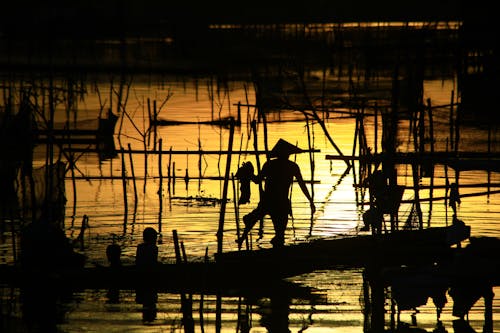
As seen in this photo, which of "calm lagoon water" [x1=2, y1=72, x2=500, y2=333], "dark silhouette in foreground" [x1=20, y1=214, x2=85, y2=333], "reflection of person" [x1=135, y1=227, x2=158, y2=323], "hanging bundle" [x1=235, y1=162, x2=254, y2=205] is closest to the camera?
"calm lagoon water" [x1=2, y1=72, x2=500, y2=333]

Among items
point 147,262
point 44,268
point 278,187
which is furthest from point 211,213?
point 44,268

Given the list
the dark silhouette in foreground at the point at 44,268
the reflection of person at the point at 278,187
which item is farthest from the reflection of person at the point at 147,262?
the reflection of person at the point at 278,187

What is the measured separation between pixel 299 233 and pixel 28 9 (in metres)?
31.2

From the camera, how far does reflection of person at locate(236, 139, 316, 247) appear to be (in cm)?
1198

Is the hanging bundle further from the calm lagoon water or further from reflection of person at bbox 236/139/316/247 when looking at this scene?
the calm lagoon water

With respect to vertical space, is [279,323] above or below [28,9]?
below

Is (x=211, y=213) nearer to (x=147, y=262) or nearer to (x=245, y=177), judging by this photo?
(x=245, y=177)

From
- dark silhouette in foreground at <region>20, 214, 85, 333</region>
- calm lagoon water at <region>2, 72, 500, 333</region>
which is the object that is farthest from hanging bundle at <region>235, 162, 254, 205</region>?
dark silhouette in foreground at <region>20, 214, 85, 333</region>

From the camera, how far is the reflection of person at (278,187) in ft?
39.3

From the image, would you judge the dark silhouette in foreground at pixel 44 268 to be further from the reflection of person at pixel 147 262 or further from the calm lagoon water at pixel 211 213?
the reflection of person at pixel 147 262

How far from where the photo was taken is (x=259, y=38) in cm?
3878

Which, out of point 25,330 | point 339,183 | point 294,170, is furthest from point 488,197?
point 25,330

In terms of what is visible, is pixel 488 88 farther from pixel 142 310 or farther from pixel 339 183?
pixel 142 310

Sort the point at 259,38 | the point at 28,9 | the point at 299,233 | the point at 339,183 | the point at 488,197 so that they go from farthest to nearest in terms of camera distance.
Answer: the point at 28,9
the point at 259,38
the point at 339,183
the point at 488,197
the point at 299,233
